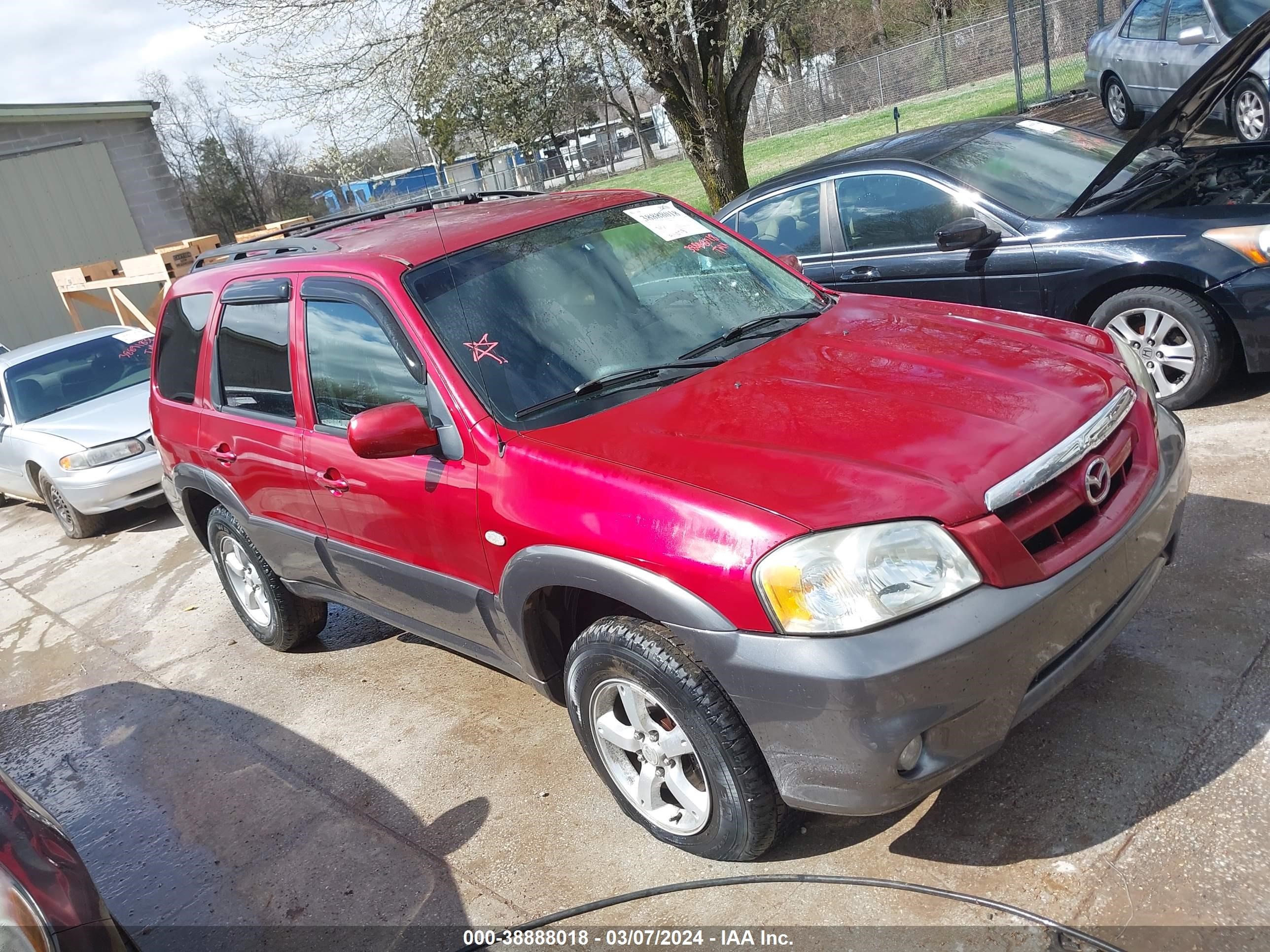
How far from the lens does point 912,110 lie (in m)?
24.9

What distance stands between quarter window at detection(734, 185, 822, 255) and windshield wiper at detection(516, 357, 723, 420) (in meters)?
3.16

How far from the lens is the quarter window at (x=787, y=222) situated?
6375mm

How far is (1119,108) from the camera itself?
40.1 feet

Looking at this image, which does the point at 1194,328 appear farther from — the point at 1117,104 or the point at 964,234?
the point at 1117,104

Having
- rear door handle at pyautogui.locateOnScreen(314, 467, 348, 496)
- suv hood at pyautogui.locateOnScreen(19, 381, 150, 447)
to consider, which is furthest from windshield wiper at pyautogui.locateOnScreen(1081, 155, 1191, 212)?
suv hood at pyautogui.locateOnScreen(19, 381, 150, 447)

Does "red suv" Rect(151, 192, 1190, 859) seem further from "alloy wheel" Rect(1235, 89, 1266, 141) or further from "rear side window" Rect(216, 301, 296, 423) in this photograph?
"alloy wheel" Rect(1235, 89, 1266, 141)

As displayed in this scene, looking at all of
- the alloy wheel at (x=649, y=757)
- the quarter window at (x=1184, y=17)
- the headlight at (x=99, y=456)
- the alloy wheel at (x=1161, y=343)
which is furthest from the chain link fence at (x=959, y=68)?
the alloy wheel at (x=649, y=757)

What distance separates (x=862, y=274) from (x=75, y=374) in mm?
6950

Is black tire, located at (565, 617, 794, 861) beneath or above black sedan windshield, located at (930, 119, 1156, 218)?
beneath

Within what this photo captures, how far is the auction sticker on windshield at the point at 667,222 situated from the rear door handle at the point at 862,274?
216 cm

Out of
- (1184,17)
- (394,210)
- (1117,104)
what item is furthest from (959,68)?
(394,210)

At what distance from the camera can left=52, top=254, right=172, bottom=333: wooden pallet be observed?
40.3 feet

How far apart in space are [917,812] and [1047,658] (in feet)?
2.43

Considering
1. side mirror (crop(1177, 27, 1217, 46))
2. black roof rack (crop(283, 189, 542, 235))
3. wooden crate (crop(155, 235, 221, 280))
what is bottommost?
side mirror (crop(1177, 27, 1217, 46))
